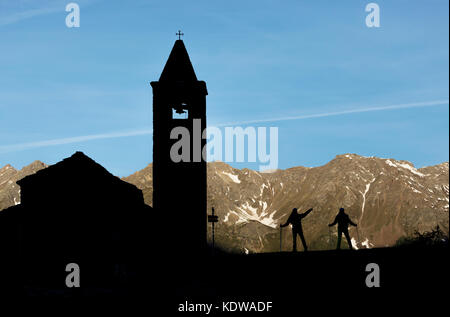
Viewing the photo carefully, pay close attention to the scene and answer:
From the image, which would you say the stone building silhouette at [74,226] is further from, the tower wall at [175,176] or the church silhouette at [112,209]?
the tower wall at [175,176]

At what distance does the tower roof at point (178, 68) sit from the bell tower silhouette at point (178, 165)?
0.08 m

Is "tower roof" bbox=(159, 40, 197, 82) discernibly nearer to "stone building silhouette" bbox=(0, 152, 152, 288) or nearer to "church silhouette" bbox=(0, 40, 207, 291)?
"church silhouette" bbox=(0, 40, 207, 291)

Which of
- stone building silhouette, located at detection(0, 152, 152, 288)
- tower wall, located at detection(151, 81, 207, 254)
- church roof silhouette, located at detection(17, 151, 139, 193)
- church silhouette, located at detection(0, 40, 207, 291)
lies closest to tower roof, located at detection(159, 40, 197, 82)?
church silhouette, located at detection(0, 40, 207, 291)

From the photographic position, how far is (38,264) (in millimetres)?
34281

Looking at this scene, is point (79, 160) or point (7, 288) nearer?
point (7, 288)

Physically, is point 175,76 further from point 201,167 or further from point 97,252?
point 97,252

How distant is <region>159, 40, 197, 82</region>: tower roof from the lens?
35.7 metres

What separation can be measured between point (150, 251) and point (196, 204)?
4471 mm

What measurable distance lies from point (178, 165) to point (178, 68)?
5411 mm

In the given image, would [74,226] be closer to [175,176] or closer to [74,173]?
[74,173]

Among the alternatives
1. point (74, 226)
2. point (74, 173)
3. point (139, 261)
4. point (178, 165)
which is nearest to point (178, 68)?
point (178, 165)
